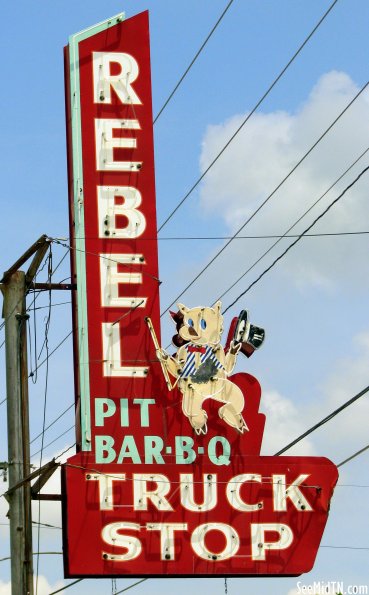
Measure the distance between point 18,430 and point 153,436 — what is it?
1903 mm

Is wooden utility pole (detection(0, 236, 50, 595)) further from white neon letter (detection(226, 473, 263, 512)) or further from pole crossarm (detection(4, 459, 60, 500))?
white neon letter (detection(226, 473, 263, 512))

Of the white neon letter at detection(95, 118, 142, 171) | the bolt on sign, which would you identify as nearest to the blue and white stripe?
the bolt on sign

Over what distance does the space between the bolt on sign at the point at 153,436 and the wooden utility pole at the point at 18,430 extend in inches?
23.2

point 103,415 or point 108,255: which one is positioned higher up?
point 108,255

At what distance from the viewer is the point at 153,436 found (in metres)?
23.1

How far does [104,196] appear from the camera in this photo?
24.0 m

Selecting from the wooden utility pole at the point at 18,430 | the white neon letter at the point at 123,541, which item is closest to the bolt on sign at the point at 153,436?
the white neon letter at the point at 123,541

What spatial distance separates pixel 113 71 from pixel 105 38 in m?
0.55

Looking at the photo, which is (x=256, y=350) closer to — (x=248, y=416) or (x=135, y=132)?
(x=248, y=416)

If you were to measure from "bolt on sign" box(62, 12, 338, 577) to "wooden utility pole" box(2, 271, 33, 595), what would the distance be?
1.93 feet

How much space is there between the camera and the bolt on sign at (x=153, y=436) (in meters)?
22.5

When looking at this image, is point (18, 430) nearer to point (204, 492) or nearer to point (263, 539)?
point (204, 492)

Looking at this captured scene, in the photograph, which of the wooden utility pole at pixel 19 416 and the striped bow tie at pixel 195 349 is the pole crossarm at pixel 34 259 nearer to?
the wooden utility pole at pixel 19 416

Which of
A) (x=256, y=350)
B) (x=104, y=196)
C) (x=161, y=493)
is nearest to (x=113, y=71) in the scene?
(x=104, y=196)
